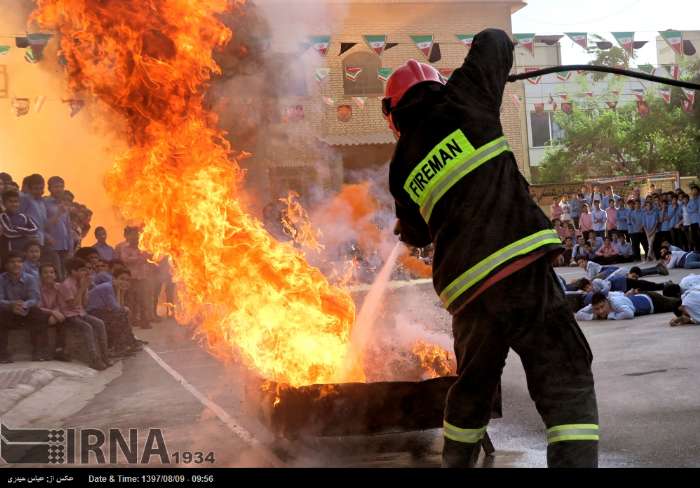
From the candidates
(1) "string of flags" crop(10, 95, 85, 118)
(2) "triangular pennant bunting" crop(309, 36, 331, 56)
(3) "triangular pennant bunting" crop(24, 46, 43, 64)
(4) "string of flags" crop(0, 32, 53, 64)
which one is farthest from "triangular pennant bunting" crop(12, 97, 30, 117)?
(2) "triangular pennant bunting" crop(309, 36, 331, 56)

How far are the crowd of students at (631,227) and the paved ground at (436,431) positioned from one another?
8756 millimetres

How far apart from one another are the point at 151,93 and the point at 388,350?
2.42 meters

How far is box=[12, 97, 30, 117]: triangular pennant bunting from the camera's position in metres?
16.5

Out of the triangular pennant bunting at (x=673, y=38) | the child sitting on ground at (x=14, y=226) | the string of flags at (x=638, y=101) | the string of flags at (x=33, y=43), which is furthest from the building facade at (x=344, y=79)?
the triangular pennant bunting at (x=673, y=38)

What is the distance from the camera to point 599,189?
73.4 ft

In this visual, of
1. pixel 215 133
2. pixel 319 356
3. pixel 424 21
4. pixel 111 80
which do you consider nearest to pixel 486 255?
pixel 319 356

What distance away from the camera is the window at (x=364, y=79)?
62.2ft

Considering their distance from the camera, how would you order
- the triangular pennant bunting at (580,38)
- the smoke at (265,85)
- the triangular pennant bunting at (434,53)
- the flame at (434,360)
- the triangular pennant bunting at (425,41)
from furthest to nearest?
the triangular pennant bunting at (580,38)
the triangular pennant bunting at (434,53)
the triangular pennant bunting at (425,41)
the smoke at (265,85)
the flame at (434,360)

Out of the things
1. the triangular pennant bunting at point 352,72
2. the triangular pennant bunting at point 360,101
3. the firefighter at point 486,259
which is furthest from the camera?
the triangular pennant bunting at point 360,101

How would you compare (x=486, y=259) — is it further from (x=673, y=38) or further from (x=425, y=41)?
(x=673, y=38)

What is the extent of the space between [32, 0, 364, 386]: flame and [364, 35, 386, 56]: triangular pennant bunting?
9.13 m

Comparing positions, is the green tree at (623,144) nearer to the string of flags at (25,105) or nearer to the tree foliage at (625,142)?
the tree foliage at (625,142)

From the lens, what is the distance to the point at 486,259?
2.96 m

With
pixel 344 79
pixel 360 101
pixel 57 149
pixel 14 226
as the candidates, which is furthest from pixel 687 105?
pixel 14 226
